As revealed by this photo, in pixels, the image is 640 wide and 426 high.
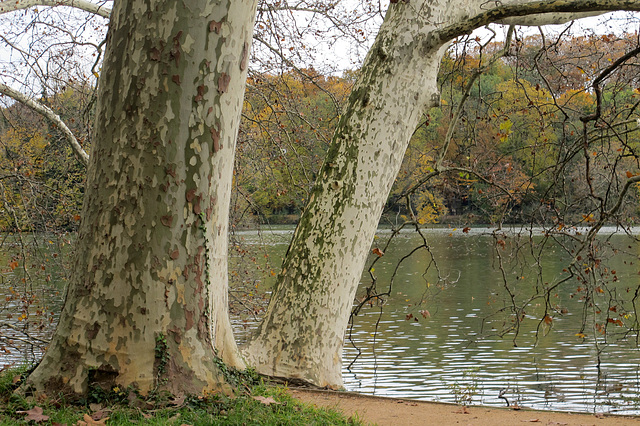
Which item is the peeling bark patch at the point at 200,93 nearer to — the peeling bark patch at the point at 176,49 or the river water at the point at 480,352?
the peeling bark patch at the point at 176,49

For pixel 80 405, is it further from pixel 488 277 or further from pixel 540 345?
pixel 488 277

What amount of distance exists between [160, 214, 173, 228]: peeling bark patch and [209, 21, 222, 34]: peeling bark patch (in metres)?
1.01

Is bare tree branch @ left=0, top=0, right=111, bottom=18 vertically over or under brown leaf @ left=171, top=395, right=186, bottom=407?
over

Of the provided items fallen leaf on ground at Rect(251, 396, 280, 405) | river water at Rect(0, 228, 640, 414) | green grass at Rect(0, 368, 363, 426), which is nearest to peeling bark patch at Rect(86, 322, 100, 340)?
green grass at Rect(0, 368, 363, 426)

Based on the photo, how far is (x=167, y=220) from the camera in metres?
3.34

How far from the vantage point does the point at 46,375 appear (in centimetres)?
342

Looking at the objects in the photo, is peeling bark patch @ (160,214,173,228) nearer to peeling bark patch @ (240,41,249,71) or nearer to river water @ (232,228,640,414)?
peeling bark patch @ (240,41,249,71)

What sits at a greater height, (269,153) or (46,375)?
(269,153)

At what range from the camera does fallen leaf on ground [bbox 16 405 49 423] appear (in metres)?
3.12

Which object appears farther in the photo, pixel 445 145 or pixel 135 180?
pixel 445 145

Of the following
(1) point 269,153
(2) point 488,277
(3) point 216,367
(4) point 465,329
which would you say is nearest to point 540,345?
(4) point 465,329

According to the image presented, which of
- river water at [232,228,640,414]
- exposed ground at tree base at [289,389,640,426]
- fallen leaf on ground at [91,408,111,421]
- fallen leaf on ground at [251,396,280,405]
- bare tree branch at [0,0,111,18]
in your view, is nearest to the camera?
fallen leaf on ground at [91,408,111,421]

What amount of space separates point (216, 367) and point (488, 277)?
17949 mm

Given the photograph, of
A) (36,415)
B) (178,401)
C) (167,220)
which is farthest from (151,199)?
(36,415)
